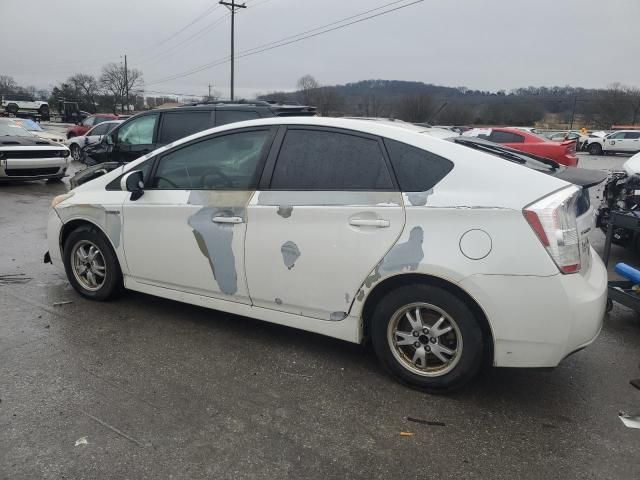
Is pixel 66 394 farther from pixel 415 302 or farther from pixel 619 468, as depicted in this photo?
pixel 619 468

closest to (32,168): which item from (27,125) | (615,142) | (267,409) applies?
(27,125)

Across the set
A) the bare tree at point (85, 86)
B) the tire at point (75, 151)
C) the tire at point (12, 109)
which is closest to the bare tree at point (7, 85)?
the bare tree at point (85, 86)

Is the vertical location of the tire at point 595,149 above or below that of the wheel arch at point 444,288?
above

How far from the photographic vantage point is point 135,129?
8.71 meters

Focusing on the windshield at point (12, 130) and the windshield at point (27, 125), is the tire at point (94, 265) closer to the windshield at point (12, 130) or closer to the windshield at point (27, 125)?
the windshield at point (12, 130)

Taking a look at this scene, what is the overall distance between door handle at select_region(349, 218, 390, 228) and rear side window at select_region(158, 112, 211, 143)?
5149 millimetres

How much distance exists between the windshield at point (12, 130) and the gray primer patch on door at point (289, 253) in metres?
11.6

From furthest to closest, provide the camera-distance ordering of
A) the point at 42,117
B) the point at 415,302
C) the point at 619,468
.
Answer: the point at 42,117
the point at 415,302
the point at 619,468

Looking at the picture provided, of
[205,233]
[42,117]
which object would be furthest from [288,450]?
[42,117]

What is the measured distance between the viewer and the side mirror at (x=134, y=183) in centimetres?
391

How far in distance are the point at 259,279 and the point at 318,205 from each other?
2.25 feet

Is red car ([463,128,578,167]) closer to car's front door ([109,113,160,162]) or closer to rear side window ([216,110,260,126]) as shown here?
rear side window ([216,110,260,126])

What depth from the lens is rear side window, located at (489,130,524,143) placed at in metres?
15.5

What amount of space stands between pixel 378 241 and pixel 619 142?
34955 mm
